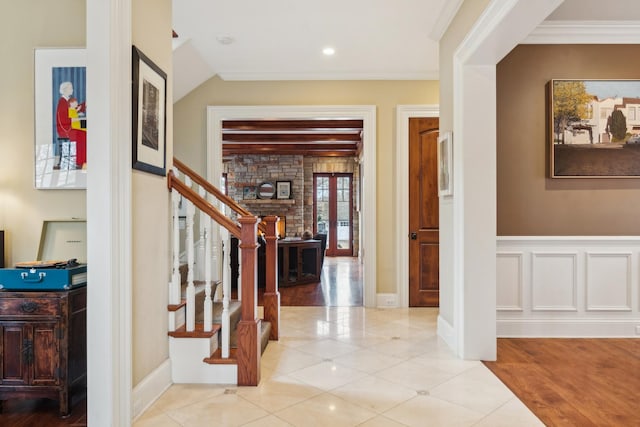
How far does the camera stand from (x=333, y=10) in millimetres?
3408

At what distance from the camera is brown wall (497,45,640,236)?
367 cm

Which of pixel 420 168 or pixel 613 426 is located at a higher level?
pixel 420 168

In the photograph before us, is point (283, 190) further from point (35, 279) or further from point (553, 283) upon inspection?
point (35, 279)

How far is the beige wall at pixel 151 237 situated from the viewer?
2232 millimetres

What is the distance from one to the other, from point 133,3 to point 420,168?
3.52m

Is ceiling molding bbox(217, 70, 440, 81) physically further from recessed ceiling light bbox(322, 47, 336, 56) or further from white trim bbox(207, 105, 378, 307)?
recessed ceiling light bbox(322, 47, 336, 56)

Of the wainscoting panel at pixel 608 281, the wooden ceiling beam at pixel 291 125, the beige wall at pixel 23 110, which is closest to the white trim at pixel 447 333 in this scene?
the wainscoting panel at pixel 608 281

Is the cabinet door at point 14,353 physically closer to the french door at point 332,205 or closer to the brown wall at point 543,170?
the brown wall at point 543,170

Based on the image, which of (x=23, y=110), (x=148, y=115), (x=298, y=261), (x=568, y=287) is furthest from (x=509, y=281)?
(x=23, y=110)

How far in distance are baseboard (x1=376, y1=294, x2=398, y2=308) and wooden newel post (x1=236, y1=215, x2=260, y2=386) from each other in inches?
96.4

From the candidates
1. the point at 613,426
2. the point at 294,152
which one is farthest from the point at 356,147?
the point at 613,426

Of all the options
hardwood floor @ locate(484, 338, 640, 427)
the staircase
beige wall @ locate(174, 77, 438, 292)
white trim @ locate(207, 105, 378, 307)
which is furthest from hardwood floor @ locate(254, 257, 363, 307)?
the staircase

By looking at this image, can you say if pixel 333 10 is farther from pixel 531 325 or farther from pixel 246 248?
pixel 531 325

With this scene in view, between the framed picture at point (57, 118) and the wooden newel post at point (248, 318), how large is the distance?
1107 millimetres
